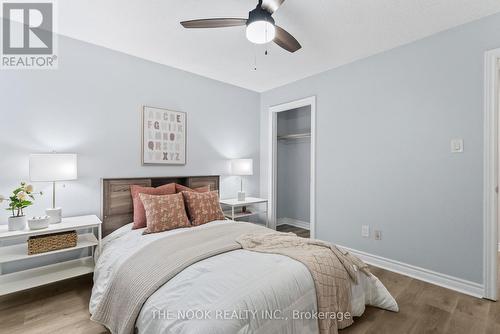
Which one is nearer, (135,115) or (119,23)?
(119,23)

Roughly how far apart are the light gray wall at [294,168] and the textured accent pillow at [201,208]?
230cm

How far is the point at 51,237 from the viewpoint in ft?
6.98

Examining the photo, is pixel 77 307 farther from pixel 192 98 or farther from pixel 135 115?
pixel 192 98

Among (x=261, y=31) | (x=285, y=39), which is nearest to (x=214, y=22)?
(x=261, y=31)

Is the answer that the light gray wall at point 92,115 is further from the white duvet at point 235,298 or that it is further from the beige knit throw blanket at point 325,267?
the beige knit throw blanket at point 325,267

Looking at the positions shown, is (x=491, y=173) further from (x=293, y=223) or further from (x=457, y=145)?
(x=293, y=223)

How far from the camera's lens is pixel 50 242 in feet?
6.94

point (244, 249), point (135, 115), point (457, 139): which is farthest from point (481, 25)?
point (135, 115)

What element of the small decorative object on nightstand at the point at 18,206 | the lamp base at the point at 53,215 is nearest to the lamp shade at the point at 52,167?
the small decorative object on nightstand at the point at 18,206

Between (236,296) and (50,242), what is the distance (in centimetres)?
189

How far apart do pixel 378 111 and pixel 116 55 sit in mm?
3202

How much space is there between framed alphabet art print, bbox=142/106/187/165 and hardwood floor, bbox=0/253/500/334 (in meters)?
1.59

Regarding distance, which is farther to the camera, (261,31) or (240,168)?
(240,168)

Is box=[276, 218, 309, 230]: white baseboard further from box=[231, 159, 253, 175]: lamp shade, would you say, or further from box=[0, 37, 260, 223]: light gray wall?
box=[0, 37, 260, 223]: light gray wall
